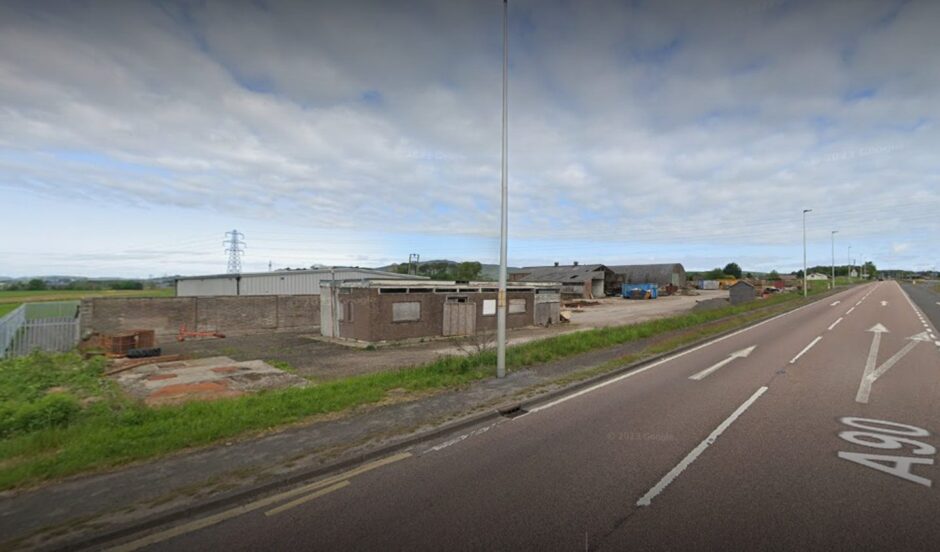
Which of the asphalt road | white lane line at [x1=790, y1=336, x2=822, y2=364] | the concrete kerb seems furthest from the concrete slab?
white lane line at [x1=790, y1=336, x2=822, y2=364]

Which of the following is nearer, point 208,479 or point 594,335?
point 208,479

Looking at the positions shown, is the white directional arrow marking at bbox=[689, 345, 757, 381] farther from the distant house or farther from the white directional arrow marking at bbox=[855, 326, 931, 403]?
the distant house

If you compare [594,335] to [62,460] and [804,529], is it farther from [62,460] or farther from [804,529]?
[62,460]

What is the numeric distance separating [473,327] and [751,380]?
Answer: 15.8m

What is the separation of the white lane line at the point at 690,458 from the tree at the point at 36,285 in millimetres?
117545

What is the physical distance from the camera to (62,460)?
5.68 m

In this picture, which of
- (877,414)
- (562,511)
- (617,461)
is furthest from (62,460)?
(877,414)

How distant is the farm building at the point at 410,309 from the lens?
21.5 meters

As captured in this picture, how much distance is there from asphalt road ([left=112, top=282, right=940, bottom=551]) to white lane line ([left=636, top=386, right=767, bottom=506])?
0.03 m

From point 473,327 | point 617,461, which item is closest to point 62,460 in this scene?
point 617,461

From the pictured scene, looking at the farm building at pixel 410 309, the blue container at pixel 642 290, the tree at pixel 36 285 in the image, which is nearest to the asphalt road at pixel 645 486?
the farm building at pixel 410 309

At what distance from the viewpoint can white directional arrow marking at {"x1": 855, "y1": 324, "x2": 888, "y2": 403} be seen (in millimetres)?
8898

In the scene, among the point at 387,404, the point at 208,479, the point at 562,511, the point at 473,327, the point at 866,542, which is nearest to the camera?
the point at 866,542

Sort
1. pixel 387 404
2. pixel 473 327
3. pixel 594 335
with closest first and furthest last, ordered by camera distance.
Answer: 1. pixel 387 404
2. pixel 594 335
3. pixel 473 327
